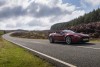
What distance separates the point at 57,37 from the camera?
22578mm

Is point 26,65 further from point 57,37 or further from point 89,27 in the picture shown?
point 89,27

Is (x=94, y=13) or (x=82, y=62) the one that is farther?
(x=94, y=13)

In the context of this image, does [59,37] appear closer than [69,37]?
No

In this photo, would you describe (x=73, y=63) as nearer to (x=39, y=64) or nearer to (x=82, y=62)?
(x=82, y=62)

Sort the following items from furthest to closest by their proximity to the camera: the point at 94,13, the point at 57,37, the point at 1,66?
1. the point at 94,13
2. the point at 57,37
3. the point at 1,66

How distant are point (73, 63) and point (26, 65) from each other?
1.73 metres

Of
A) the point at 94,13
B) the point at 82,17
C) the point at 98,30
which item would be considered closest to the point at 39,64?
the point at 98,30

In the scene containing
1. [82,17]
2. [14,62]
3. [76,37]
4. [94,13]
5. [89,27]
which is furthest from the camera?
[82,17]

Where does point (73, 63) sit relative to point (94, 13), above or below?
below

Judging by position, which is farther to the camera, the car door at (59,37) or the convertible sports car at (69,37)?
the car door at (59,37)

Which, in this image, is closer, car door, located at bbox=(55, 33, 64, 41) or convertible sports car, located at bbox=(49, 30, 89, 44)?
convertible sports car, located at bbox=(49, 30, 89, 44)

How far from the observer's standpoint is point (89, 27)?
100ft

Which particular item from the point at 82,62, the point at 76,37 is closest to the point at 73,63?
the point at 82,62

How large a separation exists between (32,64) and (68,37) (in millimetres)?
11209
